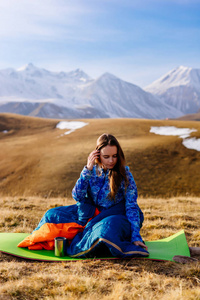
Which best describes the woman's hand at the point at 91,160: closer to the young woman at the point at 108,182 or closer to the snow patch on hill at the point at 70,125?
the young woman at the point at 108,182

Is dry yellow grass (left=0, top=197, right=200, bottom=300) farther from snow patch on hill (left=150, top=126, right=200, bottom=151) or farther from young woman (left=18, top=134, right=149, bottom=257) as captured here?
snow patch on hill (left=150, top=126, right=200, bottom=151)

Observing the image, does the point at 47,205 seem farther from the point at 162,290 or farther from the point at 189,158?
the point at 189,158

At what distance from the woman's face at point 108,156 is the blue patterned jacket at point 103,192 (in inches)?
5.1

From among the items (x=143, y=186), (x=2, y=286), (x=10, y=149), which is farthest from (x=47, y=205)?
(x=10, y=149)

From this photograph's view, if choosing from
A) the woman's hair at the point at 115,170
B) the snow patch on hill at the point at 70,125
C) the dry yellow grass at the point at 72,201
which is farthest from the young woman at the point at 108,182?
the snow patch on hill at the point at 70,125

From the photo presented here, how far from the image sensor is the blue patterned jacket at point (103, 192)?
3.85 m

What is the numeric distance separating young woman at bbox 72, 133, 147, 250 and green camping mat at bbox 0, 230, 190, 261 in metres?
0.31

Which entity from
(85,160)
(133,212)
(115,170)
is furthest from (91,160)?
(85,160)

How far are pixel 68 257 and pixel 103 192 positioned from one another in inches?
38.3

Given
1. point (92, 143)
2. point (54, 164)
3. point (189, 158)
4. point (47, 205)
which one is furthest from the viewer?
point (92, 143)

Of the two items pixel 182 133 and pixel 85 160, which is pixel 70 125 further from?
pixel 182 133

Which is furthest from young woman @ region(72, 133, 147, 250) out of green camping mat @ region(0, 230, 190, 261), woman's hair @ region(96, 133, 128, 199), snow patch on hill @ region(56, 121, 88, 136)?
snow patch on hill @ region(56, 121, 88, 136)

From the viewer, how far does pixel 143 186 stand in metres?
16.8

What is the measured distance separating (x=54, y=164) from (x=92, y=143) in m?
4.15
